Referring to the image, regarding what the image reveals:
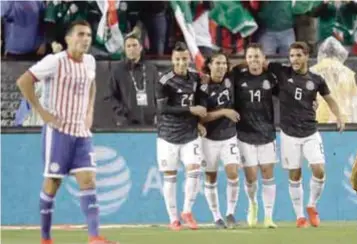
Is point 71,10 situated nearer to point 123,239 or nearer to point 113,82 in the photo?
point 113,82

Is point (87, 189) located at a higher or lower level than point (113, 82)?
lower

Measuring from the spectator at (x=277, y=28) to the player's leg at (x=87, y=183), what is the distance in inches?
305

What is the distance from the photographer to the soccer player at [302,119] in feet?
52.1

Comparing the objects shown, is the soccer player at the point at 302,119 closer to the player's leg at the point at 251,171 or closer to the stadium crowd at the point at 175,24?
the player's leg at the point at 251,171

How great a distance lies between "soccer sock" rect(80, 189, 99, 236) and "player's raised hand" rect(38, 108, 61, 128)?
2.16ft

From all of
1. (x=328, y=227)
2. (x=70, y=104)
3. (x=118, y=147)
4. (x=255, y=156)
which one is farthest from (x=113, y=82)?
(x=70, y=104)

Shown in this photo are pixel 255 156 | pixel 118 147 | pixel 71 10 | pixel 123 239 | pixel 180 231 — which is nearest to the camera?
pixel 123 239

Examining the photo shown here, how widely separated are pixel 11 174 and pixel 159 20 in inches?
130

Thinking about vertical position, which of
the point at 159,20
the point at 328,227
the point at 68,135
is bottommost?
the point at 328,227

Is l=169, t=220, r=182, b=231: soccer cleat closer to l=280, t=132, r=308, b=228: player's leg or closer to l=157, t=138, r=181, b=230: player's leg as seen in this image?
l=157, t=138, r=181, b=230: player's leg

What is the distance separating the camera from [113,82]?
709 inches

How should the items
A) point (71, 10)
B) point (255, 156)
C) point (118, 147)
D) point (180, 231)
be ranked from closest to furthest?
point (180, 231), point (255, 156), point (118, 147), point (71, 10)

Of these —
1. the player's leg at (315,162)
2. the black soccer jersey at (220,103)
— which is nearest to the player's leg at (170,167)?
the black soccer jersey at (220,103)

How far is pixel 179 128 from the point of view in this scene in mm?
15758
